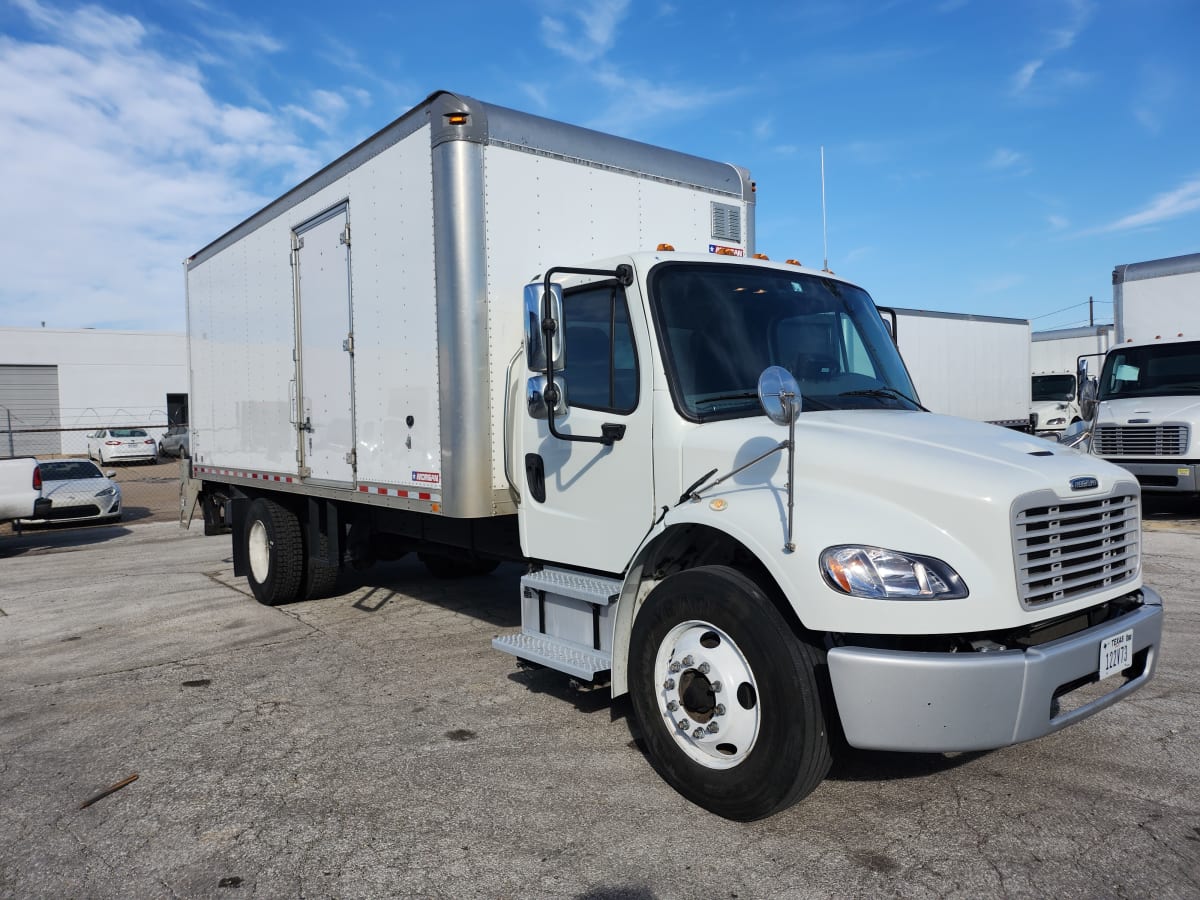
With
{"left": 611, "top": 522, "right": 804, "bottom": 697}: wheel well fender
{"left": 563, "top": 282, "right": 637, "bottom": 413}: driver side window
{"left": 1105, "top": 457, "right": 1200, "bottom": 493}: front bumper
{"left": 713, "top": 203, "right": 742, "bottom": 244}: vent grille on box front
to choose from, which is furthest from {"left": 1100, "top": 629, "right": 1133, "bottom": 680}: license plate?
{"left": 1105, "top": 457, "right": 1200, "bottom": 493}: front bumper

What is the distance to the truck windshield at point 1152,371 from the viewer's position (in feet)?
43.8

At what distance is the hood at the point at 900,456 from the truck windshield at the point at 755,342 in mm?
187

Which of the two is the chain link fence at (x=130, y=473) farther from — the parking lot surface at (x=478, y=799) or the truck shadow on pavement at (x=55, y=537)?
the parking lot surface at (x=478, y=799)

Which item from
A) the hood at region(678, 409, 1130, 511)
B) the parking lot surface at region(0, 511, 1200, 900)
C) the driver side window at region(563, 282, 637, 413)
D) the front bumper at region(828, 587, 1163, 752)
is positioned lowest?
the parking lot surface at region(0, 511, 1200, 900)

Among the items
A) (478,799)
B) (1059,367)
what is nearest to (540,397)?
(478,799)

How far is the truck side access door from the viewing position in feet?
22.8

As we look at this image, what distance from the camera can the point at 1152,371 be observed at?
45.2 feet

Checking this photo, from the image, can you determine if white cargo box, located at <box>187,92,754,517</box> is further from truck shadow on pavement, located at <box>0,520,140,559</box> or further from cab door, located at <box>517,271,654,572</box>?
truck shadow on pavement, located at <box>0,520,140,559</box>

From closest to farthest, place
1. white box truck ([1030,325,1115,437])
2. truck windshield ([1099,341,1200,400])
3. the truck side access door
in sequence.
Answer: the truck side access door
truck windshield ([1099,341,1200,400])
white box truck ([1030,325,1115,437])

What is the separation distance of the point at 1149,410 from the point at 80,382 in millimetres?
44025

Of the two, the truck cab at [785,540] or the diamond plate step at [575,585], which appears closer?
the truck cab at [785,540]

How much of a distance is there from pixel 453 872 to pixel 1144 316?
559 inches

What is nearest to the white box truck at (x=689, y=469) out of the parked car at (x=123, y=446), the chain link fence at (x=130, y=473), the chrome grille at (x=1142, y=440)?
the chrome grille at (x=1142, y=440)

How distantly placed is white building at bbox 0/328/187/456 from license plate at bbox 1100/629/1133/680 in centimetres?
4474
